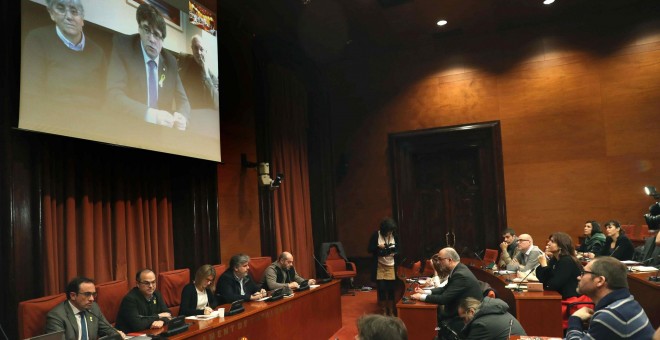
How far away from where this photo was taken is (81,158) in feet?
14.0

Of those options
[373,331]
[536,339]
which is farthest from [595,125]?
[373,331]

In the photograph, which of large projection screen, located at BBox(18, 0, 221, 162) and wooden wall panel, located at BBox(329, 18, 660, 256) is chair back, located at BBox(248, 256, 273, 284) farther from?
wooden wall panel, located at BBox(329, 18, 660, 256)

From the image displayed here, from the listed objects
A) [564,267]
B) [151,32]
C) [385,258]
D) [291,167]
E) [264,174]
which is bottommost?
[385,258]

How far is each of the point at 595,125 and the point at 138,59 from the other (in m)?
7.06

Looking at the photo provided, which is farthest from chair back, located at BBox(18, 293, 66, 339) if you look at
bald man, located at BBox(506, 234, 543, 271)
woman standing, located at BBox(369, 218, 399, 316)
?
bald man, located at BBox(506, 234, 543, 271)

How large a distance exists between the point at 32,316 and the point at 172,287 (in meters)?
1.45

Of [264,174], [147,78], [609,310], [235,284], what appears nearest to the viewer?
[609,310]

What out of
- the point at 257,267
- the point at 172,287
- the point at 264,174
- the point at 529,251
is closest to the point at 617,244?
the point at 529,251

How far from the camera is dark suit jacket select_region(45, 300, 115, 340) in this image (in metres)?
3.13

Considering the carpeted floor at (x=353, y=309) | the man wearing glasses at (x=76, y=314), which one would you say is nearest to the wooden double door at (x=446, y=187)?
the carpeted floor at (x=353, y=309)

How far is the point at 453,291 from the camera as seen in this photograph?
12.2 feet

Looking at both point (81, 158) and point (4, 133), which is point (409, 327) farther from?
point (4, 133)

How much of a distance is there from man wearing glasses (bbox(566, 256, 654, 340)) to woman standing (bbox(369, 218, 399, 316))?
4423 millimetres

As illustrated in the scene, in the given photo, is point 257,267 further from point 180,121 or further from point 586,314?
point 586,314
